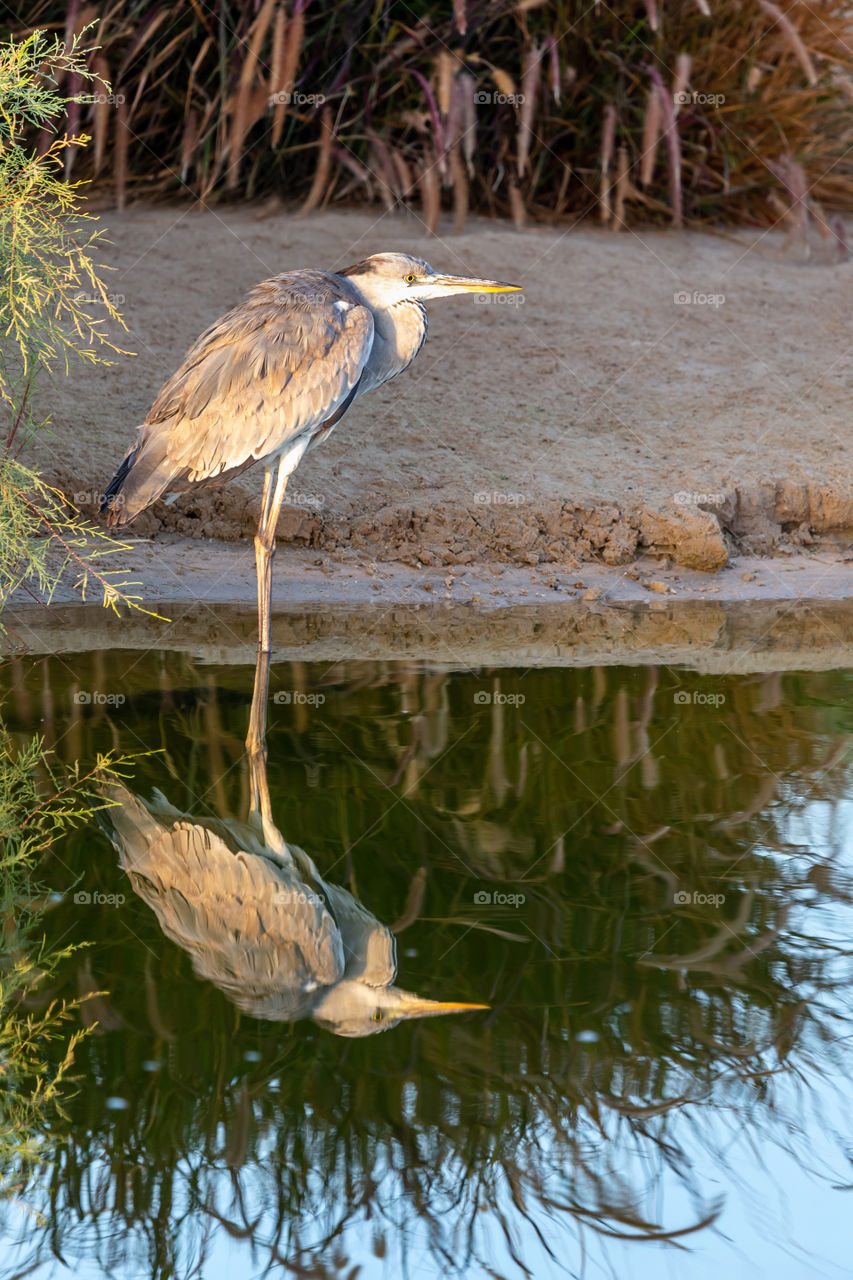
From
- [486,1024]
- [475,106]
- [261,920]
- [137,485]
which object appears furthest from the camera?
[475,106]

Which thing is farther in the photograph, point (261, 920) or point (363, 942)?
point (261, 920)

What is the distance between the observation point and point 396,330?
6035 mm

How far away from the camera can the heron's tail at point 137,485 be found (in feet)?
18.3

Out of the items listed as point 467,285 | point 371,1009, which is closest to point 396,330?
point 467,285

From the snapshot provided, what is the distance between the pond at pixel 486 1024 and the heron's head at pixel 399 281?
2.04 metres

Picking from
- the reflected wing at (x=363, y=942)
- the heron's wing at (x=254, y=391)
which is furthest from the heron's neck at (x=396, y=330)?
the reflected wing at (x=363, y=942)

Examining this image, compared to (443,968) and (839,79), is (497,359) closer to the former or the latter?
(839,79)

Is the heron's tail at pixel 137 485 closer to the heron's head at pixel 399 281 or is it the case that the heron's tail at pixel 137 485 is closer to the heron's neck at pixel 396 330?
the heron's neck at pixel 396 330

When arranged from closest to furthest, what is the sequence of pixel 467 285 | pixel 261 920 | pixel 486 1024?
pixel 486 1024 < pixel 261 920 < pixel 467 285

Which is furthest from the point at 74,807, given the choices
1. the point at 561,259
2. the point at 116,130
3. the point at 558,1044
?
the point at 116,130

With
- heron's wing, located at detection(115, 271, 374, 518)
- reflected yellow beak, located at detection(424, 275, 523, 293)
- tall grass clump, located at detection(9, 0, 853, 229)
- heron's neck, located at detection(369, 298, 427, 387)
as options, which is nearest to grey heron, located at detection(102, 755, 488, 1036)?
heron's wing, located at detection(115, 271, 374, 518)

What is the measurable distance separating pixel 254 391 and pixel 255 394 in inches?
0.5

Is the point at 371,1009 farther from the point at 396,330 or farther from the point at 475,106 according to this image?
the point at 475,106

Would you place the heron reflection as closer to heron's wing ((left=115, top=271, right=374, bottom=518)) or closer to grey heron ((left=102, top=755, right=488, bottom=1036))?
grey heron ((left=102, top=755, right=488, bottom=1036))
